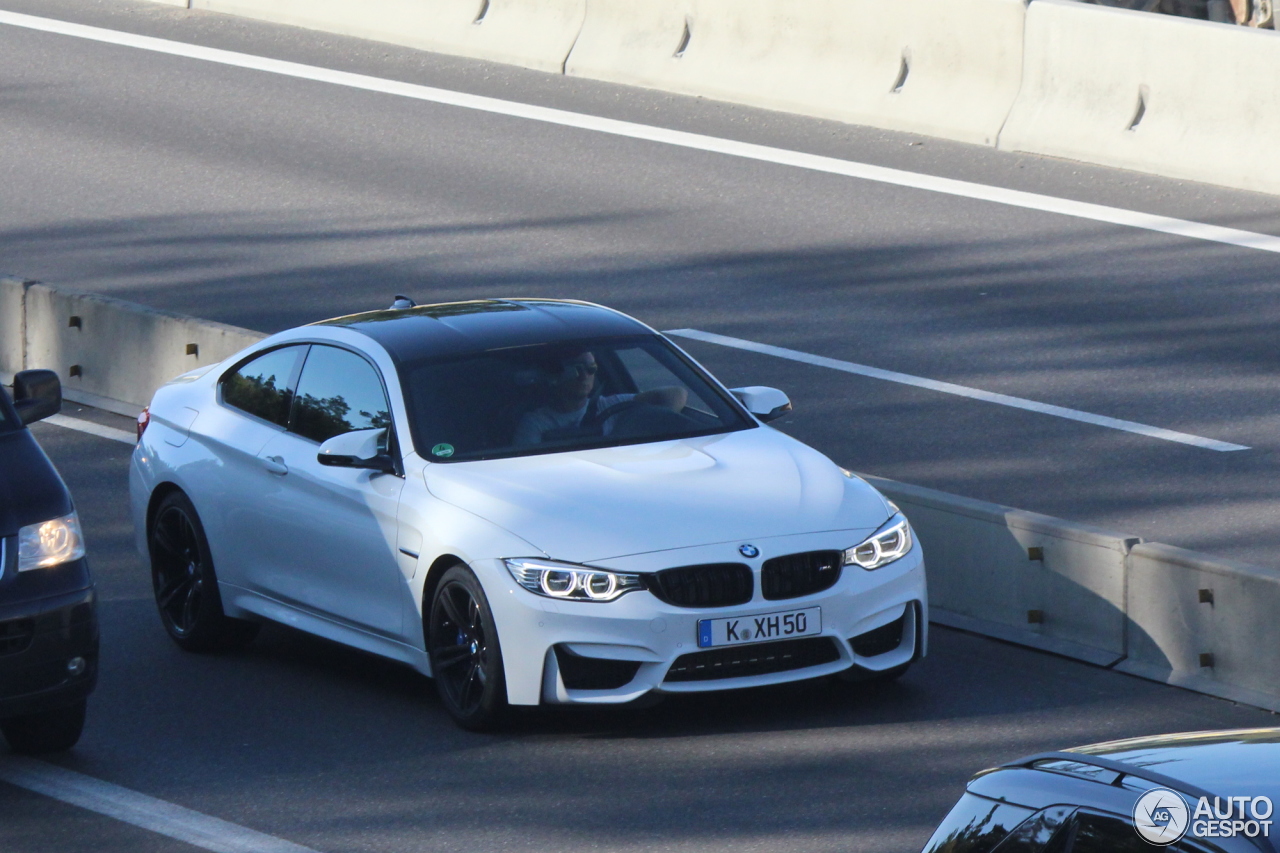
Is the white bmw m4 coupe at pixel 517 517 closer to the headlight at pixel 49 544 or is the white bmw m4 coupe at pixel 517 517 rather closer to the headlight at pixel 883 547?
the headlight at pixel 883 547

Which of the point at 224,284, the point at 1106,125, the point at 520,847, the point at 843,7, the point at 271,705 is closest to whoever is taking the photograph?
the point at 520,847

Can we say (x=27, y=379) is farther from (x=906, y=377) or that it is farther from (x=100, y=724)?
(x=906, y=377)

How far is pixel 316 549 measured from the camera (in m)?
9.11

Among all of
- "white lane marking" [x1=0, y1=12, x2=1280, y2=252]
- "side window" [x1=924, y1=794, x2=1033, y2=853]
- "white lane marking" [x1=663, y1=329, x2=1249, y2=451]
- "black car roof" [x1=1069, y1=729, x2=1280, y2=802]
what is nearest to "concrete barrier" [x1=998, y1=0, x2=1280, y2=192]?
"white lane marking" [x1=0, y1=12, x2=1280, y2=252]

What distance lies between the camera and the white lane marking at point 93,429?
1328 cm

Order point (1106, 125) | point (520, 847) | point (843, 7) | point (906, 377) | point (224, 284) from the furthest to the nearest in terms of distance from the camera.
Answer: point (843, 7)
point (1106, 125)
point (224, 284)
point (906, 377)
point (520, 847)

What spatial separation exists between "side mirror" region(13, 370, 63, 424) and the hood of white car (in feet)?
4.71

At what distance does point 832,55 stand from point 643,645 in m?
12.5

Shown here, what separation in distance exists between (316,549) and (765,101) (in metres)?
12.1

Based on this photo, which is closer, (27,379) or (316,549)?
(27,379)

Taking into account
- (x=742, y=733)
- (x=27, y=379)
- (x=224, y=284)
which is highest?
(x=27, y=379)

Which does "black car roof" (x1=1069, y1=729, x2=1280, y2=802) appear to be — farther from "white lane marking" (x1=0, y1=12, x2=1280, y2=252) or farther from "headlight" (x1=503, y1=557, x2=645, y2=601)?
"white lane marking" (x1=0, y1=12, x2=1280, y2=252)

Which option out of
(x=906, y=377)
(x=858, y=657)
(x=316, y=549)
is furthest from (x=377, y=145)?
(x=858, y=657)

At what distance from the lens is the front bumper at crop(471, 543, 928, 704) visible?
7.98m
